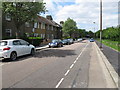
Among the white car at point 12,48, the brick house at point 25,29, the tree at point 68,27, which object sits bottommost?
the white car at point 12,48

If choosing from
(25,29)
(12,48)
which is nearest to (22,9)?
(12,48)

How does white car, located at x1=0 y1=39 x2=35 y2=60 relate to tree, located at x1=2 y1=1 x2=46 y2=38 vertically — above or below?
below

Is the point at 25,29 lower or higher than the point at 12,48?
higher

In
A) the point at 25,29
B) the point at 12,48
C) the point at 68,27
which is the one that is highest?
the point at 68,27

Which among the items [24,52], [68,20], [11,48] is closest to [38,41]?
[24,52]

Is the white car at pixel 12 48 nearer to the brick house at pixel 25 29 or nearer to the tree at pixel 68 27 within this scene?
the brick house at pixel 25 29

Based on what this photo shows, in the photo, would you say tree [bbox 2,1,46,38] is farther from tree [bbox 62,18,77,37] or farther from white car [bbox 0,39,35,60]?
tree [bbox 62,18,77,37]

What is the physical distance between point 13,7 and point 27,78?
10601 millimetres

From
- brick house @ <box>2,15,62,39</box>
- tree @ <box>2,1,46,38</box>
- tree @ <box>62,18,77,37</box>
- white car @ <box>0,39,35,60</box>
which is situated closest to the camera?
white car @ <box>0,39,35,60</box>

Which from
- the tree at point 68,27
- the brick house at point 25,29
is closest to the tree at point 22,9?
the brick house at point 25,29

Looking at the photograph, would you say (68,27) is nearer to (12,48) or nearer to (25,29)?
(25,29)

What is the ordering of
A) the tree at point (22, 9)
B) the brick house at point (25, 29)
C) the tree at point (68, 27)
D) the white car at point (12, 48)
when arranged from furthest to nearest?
the tree at point (68, 27)
the brick house at point (25, 29)
the tree at point (22, 9)
the white car at point (12, 48)

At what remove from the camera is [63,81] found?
5363mm

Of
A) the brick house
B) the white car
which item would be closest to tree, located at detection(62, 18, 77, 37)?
the brick house
